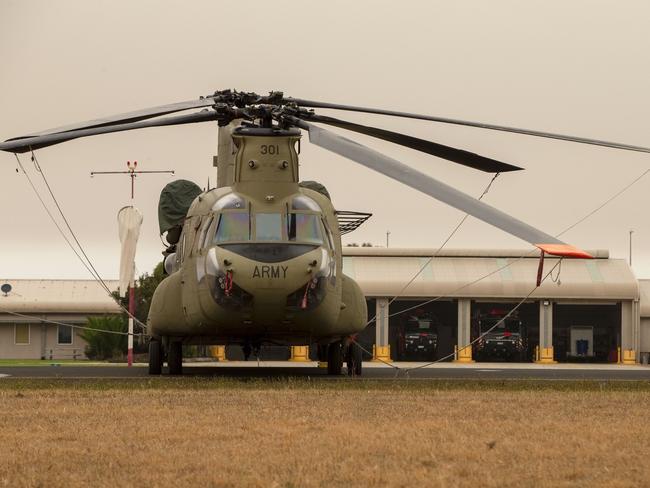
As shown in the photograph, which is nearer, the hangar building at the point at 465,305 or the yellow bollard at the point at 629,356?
the yellow bollard at the point at 629,356

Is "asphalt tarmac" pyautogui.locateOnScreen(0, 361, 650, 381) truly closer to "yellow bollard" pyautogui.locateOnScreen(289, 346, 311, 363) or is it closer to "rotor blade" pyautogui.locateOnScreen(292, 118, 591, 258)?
"rotor blade" pyautogui.locateOnScreen(292, 118, 591, 258)

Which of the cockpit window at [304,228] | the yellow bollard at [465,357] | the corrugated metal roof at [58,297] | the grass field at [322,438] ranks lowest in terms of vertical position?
the yellow bollard at [465,357]

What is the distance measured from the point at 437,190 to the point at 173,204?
38.2ft

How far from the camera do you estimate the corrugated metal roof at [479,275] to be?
5919cm

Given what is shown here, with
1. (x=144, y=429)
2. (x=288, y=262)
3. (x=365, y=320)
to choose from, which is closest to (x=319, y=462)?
(x=144, y=429)

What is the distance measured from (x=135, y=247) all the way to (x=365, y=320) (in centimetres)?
2211

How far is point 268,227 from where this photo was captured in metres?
21.4

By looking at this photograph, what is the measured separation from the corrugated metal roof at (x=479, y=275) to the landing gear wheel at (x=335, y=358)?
104 feet

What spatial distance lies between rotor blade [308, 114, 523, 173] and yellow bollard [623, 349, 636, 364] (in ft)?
129

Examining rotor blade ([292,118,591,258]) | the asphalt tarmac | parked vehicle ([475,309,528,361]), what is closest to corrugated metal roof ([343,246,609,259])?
parked vehicle ([475,309,528,361])

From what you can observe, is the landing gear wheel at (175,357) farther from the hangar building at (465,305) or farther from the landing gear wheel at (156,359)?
the hangar building at (465,305)

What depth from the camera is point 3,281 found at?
6969 centimetres

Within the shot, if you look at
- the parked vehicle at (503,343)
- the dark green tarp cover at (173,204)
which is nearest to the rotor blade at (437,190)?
the dark green tarp cover at (173,204)

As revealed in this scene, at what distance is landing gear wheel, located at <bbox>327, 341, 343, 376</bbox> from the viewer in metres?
26.0
